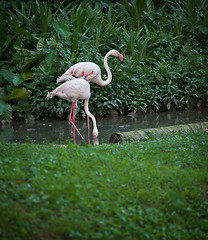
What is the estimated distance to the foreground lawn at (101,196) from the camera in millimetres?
2744

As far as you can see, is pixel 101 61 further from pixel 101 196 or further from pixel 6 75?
pixel 101 196

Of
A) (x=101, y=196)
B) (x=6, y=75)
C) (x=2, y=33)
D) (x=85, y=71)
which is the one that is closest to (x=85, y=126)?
(x=85, y=71)

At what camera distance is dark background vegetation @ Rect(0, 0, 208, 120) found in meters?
9.01

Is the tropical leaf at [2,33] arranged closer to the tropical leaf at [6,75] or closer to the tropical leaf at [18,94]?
the tropical leaf at [6,75]

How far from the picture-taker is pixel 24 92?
871 cm

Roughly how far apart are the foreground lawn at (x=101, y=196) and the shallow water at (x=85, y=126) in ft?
7.42

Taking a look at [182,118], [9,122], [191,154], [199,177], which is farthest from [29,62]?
[199,177]

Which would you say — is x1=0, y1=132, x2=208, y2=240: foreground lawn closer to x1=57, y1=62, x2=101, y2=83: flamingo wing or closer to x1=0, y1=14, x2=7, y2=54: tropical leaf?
x1=57, y1=62, x2=101, y2=83: flamingo wing

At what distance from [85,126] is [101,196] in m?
5.04

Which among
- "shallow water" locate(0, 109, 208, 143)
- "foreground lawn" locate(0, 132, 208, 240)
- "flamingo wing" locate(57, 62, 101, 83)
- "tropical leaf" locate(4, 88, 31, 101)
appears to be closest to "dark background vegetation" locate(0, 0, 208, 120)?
"tropical leaf" locate(4, 88, 31, 101)

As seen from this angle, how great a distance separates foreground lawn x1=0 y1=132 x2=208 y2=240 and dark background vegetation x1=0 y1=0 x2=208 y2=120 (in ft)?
15.8

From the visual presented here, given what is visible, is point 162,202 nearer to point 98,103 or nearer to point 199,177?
point 199,177

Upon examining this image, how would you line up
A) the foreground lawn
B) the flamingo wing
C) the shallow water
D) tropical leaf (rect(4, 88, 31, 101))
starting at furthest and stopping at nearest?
1. tropical leaf (rect(4, 88, 31, 101))
2. the flamingo wing
3. the shallow water
4. the foreground lawn

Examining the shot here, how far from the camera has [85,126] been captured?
8133 millimetres
